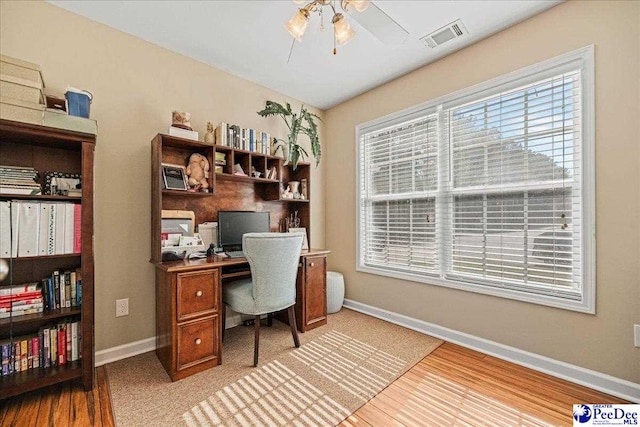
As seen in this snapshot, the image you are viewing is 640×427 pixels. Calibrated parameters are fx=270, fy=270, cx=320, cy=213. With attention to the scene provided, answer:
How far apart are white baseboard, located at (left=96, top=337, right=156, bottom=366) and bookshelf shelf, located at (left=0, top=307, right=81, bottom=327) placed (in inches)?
20.4

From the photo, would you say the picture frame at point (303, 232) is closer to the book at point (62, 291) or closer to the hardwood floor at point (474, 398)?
the hardwood floor at point (474, 398)

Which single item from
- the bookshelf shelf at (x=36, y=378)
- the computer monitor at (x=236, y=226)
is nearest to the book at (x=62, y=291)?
the bookshelf shelf at (x=36, y=378)

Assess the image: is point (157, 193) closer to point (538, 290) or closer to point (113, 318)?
point (113, 318)

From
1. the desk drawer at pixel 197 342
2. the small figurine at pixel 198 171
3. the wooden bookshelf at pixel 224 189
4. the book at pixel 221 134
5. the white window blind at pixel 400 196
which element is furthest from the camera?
the white window blind at pixel 400 196

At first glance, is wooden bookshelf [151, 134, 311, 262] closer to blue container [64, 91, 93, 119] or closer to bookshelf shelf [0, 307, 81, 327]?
blue container [64, 91, 93, 119]

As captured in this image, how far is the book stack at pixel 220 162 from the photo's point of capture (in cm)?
253

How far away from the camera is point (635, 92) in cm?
164

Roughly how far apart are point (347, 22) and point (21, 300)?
269cm

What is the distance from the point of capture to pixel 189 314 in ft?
6.29

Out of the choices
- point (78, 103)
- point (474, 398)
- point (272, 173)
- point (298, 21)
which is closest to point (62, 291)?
point (78, 103)

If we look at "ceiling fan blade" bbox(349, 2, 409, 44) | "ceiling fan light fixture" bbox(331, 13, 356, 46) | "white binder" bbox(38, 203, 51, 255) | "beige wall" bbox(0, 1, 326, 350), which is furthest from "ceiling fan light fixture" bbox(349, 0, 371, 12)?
"white binder" bbox(38, 203, 51, 255)

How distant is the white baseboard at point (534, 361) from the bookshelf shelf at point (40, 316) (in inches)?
105

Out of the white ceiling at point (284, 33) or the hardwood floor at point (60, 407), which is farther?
the white ceiling at point (284, 33)

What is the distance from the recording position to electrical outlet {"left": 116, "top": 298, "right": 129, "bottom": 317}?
2.14 metres
